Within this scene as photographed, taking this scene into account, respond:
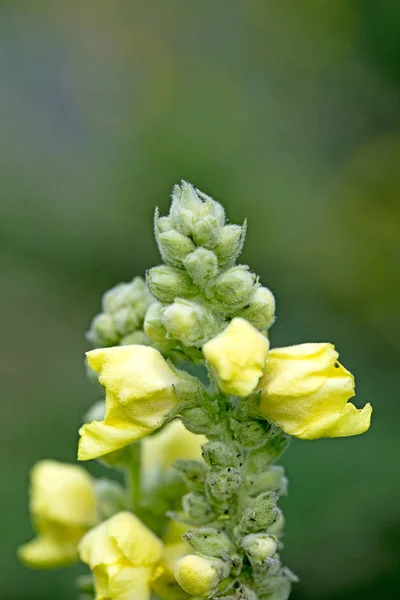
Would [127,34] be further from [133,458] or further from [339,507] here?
[133,458]

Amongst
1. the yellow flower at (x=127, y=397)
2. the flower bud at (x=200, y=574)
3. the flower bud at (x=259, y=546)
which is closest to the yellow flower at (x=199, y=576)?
the flower bud at (x=200, y=574)

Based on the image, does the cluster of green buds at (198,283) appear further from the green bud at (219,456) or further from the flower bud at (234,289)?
the green bud at (219,456)

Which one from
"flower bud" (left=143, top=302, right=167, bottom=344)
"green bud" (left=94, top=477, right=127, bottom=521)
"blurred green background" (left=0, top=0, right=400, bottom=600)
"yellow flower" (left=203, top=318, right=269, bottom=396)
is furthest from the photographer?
"blurred green background" (left=0, top=0, right=400, bottom=600)

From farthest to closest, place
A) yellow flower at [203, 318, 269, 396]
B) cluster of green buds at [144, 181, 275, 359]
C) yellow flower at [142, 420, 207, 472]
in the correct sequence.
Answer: yellow flower at [142, 420, 207, 472]
cluster of green buds at [144, 181, 275, 359]
yellow flower at [203, 318, 269, 396]

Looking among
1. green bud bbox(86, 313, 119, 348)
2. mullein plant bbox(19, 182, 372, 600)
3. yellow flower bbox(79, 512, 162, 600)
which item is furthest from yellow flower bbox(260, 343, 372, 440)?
green bud bbox(86, 313, 119, 348)

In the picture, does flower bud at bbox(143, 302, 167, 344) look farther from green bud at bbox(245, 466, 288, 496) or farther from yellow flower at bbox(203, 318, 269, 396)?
green bud at bbox(245, 466, 288, 496)
